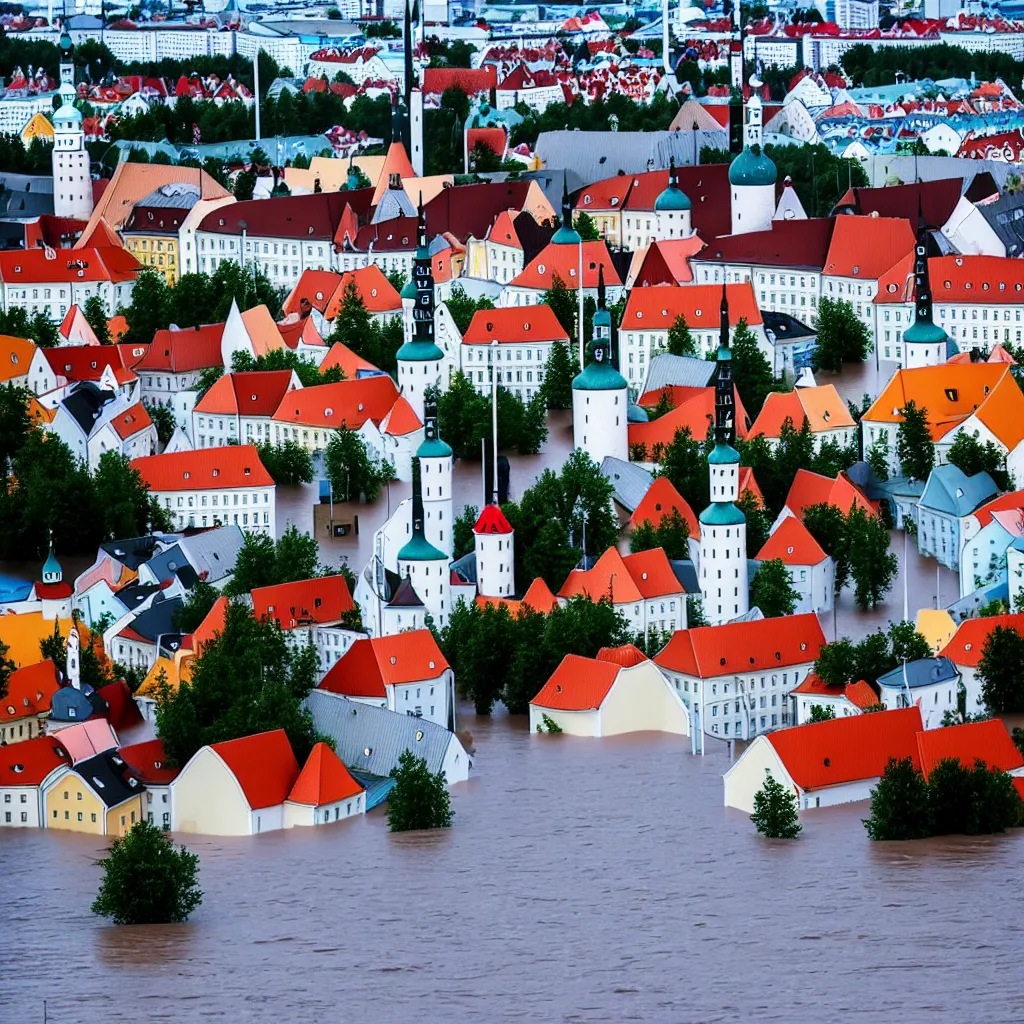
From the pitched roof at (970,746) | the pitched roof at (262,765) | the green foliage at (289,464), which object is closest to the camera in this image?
the pitched roof at (970,746)

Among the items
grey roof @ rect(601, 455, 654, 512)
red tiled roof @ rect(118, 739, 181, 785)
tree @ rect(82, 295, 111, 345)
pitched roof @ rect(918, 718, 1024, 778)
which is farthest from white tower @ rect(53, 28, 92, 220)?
pitched roof @ rect(918, 718, 1024, 778)

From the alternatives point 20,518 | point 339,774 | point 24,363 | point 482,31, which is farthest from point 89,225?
point 482,31

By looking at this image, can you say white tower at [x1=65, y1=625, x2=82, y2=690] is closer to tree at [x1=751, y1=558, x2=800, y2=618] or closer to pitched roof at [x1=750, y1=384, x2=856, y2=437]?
tree at [x1=751, y1=558, x2=800, y2=618]

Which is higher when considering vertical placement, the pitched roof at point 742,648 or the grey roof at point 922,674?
the pitched roof at point 742,648

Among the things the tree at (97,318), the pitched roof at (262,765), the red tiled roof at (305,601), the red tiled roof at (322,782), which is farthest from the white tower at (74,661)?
the tree at (97,318)

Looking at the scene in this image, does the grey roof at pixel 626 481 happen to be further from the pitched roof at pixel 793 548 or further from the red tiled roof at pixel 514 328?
the red tiled roof at pixel 514 328

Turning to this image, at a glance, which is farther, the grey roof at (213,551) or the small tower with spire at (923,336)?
the small tower with spire at (923,336)
